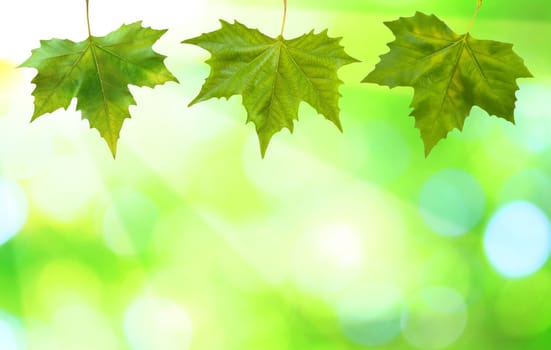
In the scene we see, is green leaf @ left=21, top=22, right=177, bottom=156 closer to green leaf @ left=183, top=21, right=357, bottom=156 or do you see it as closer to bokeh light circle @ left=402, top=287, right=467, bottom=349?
green leaf @ left=183, top=21, right=357, bottom=156


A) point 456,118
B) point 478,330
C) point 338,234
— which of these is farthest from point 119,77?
point 478,330

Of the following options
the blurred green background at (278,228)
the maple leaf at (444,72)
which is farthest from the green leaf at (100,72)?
the blurred green background at (278,228)

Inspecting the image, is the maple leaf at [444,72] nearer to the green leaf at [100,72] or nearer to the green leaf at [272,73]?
the green leaf at [272,73]

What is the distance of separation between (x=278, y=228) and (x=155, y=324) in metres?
0.66

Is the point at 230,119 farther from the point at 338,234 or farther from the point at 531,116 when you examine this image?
the point at 531,116

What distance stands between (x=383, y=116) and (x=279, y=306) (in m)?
0.91

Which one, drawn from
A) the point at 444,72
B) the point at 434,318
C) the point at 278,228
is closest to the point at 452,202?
the point at 434,318

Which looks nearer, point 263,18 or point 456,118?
point 456,118

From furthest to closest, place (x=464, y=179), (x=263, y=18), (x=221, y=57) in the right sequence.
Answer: (x=464, y=179) → (x=263, y=18) → (x=221, y=57)

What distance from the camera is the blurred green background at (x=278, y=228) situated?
2.70m

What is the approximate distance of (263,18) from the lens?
2.56m

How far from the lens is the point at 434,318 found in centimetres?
279

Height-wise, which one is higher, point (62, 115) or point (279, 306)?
point (62, 115)

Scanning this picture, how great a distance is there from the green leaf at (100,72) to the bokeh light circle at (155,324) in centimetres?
233
